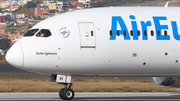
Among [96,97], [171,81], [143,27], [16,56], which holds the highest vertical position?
[143,27]

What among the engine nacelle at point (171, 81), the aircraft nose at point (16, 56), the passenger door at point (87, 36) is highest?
the passenger door at point (87, 36)

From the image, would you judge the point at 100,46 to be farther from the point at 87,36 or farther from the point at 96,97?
the point at 96,97

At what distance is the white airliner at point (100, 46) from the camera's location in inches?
772

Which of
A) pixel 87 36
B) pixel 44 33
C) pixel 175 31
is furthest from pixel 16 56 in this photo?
pixel 175 31

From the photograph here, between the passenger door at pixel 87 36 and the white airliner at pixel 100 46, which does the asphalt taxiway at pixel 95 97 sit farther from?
the passenger door at pixel 87 36

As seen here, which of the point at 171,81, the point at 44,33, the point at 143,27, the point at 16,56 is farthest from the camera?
the point at 171,81

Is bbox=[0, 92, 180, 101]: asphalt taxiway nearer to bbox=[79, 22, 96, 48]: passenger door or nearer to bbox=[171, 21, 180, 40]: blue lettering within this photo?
bbox=[79, 22, 96, 48]: passenger door

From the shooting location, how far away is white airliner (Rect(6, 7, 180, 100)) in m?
19.6

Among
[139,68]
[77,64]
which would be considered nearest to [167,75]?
[139,68]

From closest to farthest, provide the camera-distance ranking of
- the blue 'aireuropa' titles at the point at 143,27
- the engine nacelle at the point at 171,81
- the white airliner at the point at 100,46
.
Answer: the white airliner at the point at 100,46, the blue 'aireuropa' titles at the point at 143,27, the engine nacelle at the point at 171,81

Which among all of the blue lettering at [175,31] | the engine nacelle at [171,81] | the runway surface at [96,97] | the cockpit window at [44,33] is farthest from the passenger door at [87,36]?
the engine nacelle at [171,81]

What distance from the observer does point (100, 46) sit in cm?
1980

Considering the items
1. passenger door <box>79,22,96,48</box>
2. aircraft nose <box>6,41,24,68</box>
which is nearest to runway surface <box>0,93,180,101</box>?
aircraft nose <box>6,41,24,68</box>

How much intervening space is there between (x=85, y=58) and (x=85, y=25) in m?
1.75
